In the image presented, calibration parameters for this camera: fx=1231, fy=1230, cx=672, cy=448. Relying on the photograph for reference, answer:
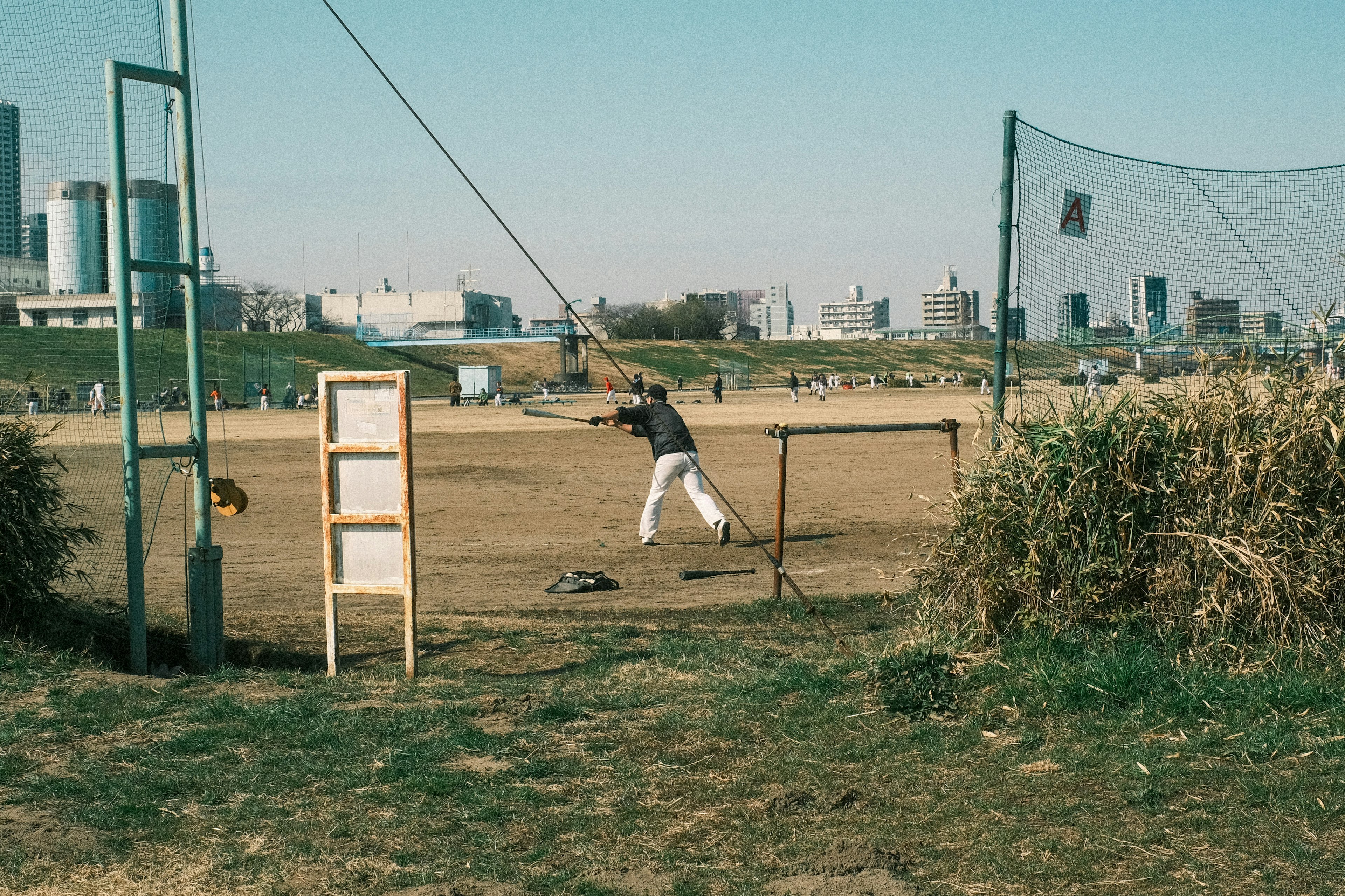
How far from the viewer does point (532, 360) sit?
10488cm

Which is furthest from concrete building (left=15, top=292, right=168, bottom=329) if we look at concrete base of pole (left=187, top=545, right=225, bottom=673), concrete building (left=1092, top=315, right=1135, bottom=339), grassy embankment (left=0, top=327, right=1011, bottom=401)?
grassy embankment (left=0, top=327, right=1011, bottom=401)

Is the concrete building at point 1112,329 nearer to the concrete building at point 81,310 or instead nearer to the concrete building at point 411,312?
the concrete building at point 81,310

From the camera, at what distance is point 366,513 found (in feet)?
24.9

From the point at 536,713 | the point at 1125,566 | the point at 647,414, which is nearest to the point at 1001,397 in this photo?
the point at 1125,566

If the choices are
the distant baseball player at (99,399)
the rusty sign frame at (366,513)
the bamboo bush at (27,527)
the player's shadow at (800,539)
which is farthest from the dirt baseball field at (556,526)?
the distant baseball player at (99,399)

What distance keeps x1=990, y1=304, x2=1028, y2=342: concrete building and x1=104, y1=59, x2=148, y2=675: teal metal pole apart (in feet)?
19.4

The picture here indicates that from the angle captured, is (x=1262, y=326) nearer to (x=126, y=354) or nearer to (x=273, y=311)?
(x=126, y=354)

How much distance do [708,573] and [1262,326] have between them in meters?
5.54

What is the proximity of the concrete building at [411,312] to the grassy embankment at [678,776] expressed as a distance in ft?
→ 426

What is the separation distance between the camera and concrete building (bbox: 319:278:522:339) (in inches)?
5566

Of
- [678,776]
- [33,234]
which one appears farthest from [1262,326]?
[33,234]

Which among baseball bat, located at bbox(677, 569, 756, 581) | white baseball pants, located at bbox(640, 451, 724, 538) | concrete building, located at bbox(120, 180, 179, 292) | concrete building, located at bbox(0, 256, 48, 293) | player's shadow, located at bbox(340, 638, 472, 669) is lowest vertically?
baseball bat, located at bbox(677, 569, 756, 581)

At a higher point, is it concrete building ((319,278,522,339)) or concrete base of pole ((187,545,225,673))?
concrete building ((319,278,522,339))

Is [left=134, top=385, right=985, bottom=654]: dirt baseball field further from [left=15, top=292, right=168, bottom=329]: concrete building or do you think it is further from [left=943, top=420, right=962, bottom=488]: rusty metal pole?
[left=15, top=292, right=168, bottom=329]: concrete building
